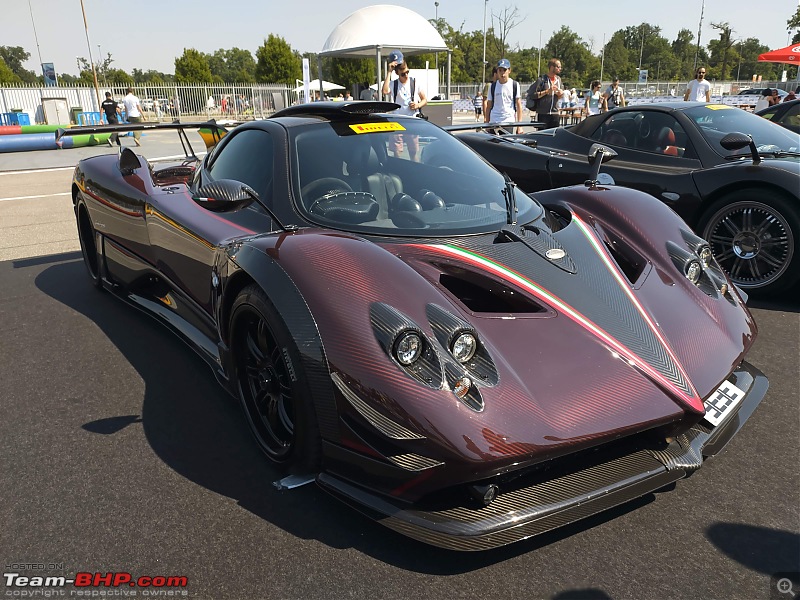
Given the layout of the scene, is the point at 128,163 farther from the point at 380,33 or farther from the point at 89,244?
the point at 380,33

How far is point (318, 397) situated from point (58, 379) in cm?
199

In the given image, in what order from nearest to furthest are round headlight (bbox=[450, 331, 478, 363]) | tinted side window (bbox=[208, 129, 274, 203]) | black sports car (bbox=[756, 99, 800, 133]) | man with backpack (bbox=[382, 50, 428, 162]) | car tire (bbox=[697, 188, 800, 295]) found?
round headlight (bbox=[450, 331, 478, 363]) < tinted side window (bbox=[208, 129, 274, 203]) < car tire (bbox=[697, 188, 800, 295]) < black sports car (bbox=[756, 99, 800, 133]) < man with backpack (bbox=[382, 50, 428, 162])

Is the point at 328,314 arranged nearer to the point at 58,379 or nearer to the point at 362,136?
the point at 362,136

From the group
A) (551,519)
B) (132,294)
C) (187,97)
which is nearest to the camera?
(551,519)

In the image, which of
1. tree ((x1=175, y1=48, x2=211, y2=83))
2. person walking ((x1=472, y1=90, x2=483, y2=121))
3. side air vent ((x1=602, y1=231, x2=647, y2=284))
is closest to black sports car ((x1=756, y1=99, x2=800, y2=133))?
side air vent ((x1=602, y1=231, x2=647, y2=284))

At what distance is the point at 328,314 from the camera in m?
2.04

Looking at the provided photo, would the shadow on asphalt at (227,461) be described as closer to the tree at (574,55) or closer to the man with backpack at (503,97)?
the man with backpack at (503,97)

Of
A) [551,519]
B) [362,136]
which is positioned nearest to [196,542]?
[551,519]

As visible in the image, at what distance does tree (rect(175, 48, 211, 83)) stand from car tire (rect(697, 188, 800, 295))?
5034 cm

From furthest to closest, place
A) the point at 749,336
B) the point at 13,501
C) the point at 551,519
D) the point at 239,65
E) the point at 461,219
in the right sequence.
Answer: the point at 239,65
the point at 461,219
the point at 749,336
the point at 13,501
the point at 551,519

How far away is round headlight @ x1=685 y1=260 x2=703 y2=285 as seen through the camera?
2.73m

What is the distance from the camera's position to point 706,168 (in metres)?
4.72

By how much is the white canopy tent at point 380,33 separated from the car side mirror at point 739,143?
26.4m

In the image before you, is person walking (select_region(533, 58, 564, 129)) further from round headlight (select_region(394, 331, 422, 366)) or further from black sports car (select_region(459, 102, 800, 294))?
round headlight (select_region(394, 331, 422, 366))
